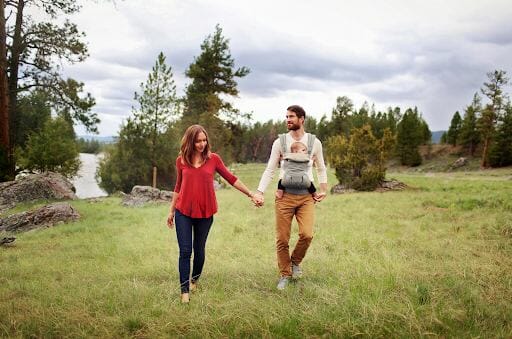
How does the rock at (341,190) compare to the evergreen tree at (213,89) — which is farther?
the evergreen tree at (213,89)

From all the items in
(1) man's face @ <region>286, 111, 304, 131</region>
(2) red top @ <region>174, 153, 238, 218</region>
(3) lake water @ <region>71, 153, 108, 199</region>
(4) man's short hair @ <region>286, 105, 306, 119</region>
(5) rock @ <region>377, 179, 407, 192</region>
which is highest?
(4) man's short hair @ <region>286, 105, 306, 119</region>

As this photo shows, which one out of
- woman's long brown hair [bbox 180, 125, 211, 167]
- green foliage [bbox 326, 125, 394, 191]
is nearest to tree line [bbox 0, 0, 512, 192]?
green foliage [bbox 326, 125, 394, 191]

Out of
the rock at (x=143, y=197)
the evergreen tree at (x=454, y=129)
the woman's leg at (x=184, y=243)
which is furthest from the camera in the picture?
the evergreen tree at (x=454, y=129)

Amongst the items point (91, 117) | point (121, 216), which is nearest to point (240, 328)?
point (121, 216)

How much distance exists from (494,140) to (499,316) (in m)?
52.3

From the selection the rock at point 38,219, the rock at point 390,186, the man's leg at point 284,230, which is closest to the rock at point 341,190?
the rock at point 390,186

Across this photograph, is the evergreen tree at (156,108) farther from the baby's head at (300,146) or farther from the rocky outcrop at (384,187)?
the baby's head at (300,146)

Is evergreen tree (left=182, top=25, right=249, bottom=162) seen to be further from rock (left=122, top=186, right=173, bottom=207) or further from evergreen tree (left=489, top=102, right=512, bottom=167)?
evergreen tree (left=489, top=102, right=512, bottom=167)

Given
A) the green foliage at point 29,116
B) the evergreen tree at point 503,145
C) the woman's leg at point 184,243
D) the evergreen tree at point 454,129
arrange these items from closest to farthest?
the woman's leg at point 184,243 < the green foliage at point 29,116 < the evergreen tree at point 503,145 < the evergreen tree at point 454,129

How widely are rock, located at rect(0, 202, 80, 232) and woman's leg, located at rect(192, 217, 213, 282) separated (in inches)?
346

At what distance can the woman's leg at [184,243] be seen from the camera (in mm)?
4939

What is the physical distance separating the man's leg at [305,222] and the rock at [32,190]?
16263 mm

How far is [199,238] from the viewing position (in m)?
5.31

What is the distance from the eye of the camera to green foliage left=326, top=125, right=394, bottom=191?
23.8 metres
